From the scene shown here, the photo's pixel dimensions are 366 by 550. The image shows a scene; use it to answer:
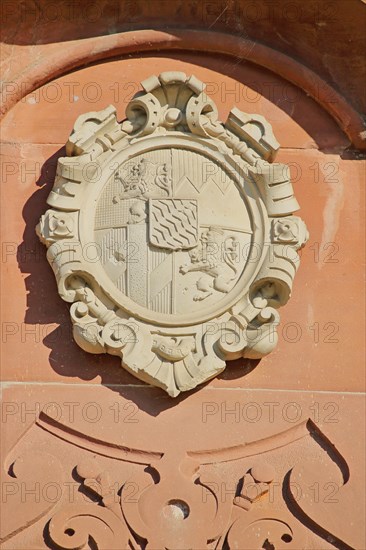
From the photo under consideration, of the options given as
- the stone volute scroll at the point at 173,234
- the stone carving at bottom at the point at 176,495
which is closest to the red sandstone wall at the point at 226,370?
the stone carving at bottom at the point at 176,495

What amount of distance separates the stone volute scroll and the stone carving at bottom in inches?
13.2

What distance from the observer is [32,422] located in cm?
775

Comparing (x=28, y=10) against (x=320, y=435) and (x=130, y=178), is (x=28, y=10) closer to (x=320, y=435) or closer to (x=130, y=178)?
(x=130, y=178)

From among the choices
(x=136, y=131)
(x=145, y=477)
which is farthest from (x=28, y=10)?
(x=145, y=477)

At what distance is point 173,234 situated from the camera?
7.85 meters

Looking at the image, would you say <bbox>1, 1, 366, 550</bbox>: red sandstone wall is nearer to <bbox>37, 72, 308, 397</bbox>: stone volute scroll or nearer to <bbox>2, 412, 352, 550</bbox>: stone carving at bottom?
<bbox>2, 412, 352, 550</bbox>: stone carving at bottom

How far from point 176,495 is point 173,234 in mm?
1051

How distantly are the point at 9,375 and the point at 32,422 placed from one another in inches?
8.9

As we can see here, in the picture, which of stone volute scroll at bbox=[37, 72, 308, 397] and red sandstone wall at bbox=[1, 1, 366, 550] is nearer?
red sandstone wall at bbox=[1, 1, 366, 550]

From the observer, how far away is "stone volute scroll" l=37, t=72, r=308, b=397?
775cm

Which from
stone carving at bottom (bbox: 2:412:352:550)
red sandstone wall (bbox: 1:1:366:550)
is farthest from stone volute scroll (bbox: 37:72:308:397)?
stone carving at bottom (bbox: 2:412:352:550)

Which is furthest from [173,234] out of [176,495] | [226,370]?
[176,495]

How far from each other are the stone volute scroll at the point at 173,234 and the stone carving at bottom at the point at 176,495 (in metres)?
0.33

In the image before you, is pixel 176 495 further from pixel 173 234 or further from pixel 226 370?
pixel 173 234
